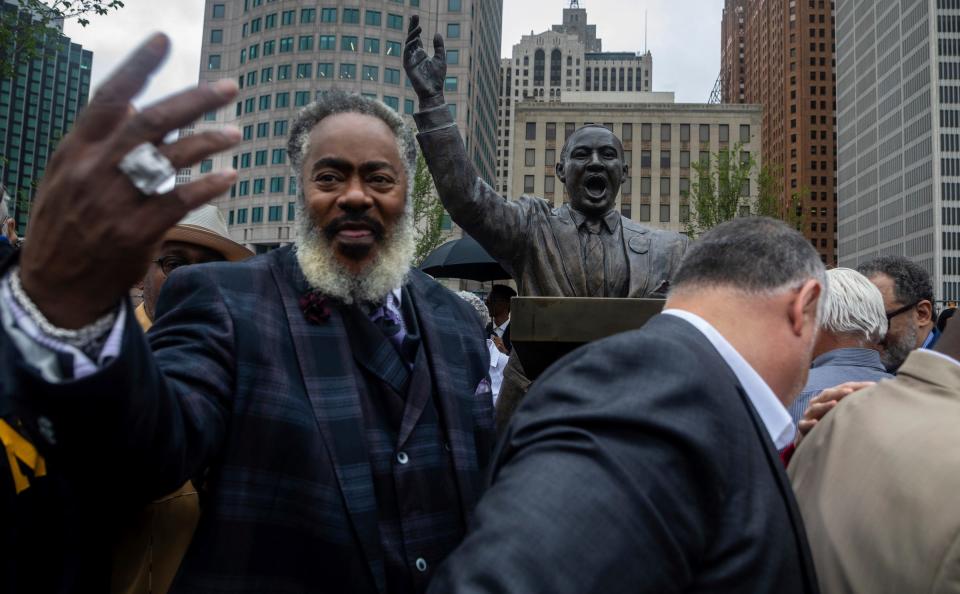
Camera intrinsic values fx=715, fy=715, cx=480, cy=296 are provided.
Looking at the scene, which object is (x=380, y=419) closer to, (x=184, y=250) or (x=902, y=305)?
(x=184, y=250)

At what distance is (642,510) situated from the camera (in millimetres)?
1094

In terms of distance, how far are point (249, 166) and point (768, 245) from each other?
71.3m

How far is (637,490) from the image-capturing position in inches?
43.0

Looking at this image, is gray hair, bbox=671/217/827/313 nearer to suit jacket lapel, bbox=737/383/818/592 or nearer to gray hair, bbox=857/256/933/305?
suit jacket lapel, bbox=737/383/818/592

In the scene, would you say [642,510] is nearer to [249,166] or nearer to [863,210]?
[249,166]

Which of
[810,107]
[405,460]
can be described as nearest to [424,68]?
[405,460]

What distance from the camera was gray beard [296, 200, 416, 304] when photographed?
2.14 m

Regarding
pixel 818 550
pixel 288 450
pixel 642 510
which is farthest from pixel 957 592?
pixel 288 450

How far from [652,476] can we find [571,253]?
7.55 feet

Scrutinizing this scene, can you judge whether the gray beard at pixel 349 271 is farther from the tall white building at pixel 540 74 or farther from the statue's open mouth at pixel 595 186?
the tall white building at pixel 540 74

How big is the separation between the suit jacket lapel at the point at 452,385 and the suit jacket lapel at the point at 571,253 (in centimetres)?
106

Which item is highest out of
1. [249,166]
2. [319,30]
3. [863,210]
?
[319,30]

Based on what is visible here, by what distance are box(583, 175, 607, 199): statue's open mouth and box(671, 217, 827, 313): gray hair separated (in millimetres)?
1763

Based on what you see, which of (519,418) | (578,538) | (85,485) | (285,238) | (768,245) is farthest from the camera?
(285,238)
